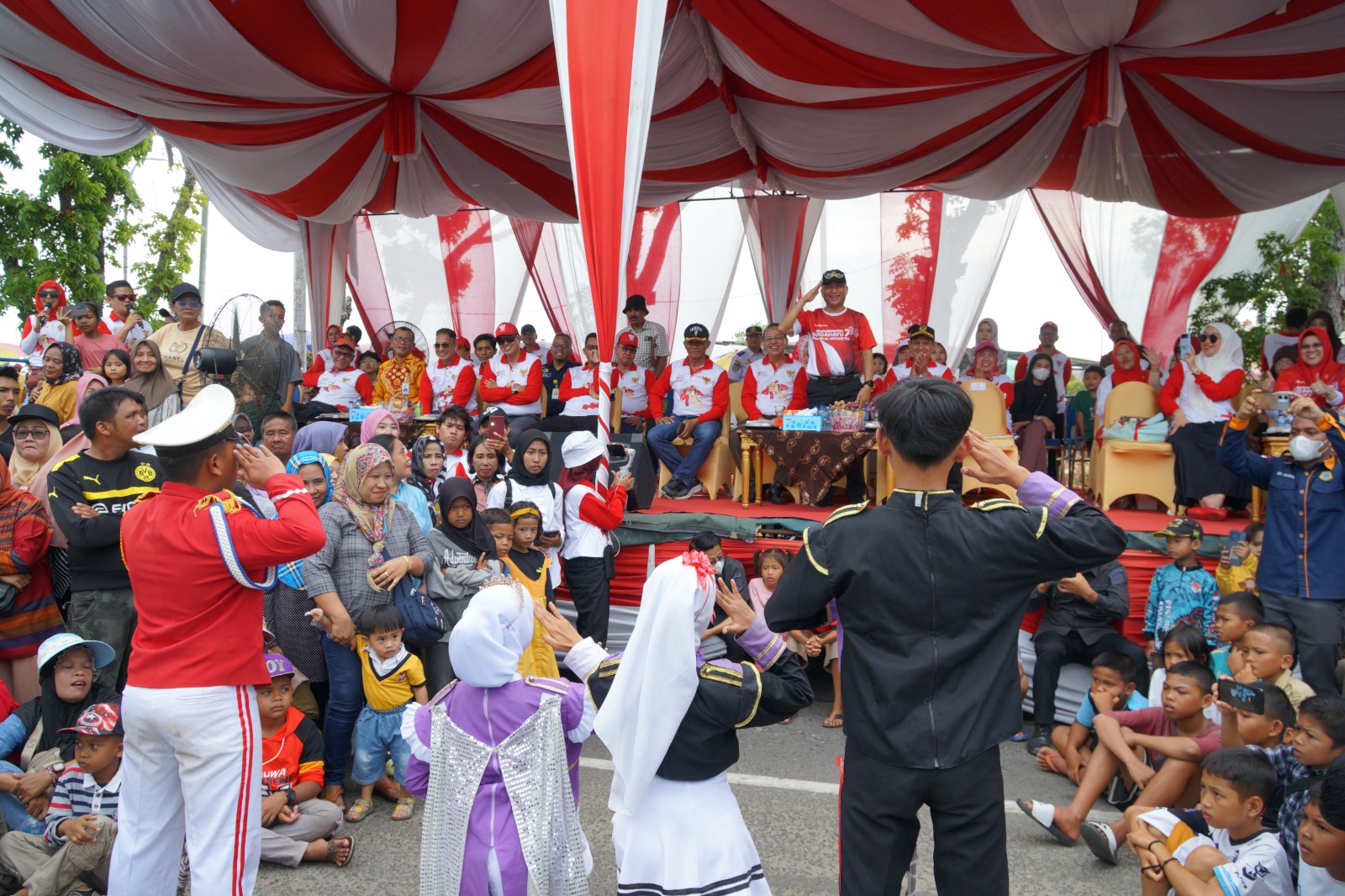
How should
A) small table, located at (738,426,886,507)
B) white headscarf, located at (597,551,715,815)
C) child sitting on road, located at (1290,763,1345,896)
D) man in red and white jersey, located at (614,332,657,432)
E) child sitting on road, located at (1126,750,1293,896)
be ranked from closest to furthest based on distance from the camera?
white headscarf, located at (597,551,715,815)
child sitting on road, located at (1290,763,1345,896)
child sitting on road, located at (1126,750,1293,896)
small table, located at (738,426,886,507)
man in red and white jersey, located at (614,332,657,432)

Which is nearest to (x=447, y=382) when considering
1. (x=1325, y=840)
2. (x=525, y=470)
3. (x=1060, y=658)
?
(x=525, y=470)

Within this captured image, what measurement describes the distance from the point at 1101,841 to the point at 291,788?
10.6ft

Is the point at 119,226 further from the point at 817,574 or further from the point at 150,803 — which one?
the point at 817,574

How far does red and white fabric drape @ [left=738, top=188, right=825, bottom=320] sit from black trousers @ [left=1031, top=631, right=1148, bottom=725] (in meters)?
5.75

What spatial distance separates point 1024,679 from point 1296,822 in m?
2.44

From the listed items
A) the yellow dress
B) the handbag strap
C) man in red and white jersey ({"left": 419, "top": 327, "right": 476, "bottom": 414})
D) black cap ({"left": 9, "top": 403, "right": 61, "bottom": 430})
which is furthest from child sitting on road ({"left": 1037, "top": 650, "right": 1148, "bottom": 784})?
man in red and white jersey ({"left": 419, "top": 327, "right": 476, "bottom": 414})

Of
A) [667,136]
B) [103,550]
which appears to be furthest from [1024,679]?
[667,136]

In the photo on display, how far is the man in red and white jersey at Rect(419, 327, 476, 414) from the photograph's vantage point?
27.6 feet

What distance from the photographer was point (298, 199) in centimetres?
946

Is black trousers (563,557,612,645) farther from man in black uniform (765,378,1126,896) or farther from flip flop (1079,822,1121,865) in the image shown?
man in black uniform (765,378,1126,896)

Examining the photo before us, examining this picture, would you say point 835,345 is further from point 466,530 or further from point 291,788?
point 291,788

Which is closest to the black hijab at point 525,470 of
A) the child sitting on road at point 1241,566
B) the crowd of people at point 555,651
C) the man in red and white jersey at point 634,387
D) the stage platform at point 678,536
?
the crowd of people at point 555,651

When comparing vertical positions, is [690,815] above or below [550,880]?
above

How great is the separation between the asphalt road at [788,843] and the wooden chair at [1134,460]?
293cm
